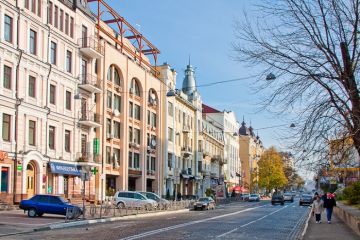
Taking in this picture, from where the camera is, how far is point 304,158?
1777 cm

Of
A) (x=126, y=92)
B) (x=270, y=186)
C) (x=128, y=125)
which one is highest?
(x=126, y=92)

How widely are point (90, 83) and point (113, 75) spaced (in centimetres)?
693

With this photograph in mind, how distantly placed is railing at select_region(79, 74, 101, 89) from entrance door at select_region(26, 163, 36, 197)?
10.7 metres

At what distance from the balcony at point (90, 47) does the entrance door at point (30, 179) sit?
41.5 feet

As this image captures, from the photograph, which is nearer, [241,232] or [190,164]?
[241,232]

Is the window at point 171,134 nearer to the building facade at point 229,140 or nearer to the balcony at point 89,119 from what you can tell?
the balcony at point 89,119

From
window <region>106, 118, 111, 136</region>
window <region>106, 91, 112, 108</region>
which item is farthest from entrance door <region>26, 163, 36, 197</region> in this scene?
window <region>106, 91, 112, 108</region>

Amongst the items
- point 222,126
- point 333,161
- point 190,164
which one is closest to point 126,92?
point 190,164

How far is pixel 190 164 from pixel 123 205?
3799cm

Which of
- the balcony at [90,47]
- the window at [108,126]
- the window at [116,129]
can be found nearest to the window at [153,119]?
the window at [116,129]

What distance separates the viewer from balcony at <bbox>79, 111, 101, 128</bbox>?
4758cm

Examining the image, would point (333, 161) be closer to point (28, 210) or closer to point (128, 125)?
point (28, 210)

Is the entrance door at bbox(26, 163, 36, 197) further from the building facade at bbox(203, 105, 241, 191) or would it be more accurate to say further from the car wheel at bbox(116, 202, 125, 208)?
the building facade at bbox(203, 105, 241, 191)

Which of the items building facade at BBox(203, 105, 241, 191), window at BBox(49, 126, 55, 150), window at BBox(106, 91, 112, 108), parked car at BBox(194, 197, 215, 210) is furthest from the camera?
building facade at BBox(203, 105, 241, 191)
